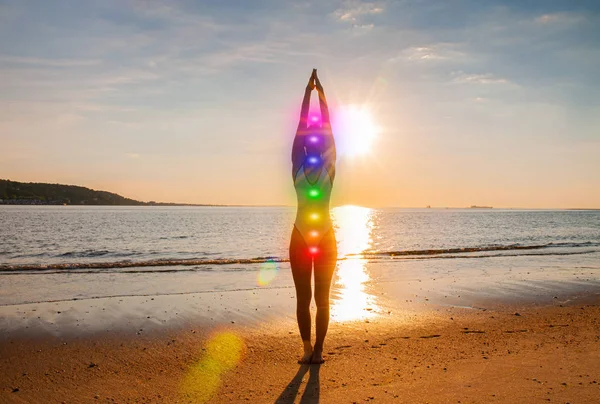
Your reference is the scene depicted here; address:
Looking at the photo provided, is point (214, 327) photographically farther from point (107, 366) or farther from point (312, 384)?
point (312, 384)

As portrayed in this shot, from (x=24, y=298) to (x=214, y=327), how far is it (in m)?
6.52

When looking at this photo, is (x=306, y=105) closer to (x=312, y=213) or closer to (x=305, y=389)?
(x=312, y=213)

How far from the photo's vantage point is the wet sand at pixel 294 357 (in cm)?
492

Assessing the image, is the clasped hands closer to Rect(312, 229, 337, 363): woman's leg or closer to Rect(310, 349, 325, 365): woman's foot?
Rect(312, 229, 337, 363): woman's leg

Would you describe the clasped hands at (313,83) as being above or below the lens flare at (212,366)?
above

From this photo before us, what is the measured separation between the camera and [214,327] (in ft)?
27.0

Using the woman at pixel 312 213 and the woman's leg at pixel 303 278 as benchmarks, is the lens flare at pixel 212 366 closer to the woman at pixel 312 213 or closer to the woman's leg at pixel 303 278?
the woman's leg at pixel 303 278

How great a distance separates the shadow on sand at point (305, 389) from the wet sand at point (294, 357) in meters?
0.01

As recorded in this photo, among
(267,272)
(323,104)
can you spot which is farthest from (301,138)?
(267,272)

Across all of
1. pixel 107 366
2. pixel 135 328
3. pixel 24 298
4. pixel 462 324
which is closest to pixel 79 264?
pixel 24 298

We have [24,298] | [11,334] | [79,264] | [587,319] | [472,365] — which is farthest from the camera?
[79,264]

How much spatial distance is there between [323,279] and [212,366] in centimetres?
182

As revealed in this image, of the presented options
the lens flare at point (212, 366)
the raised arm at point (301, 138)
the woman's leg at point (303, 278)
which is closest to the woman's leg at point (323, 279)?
the woman's leg at point (303, 278)

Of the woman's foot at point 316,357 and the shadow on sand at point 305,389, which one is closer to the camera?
the shadow on sand at point 305,389
